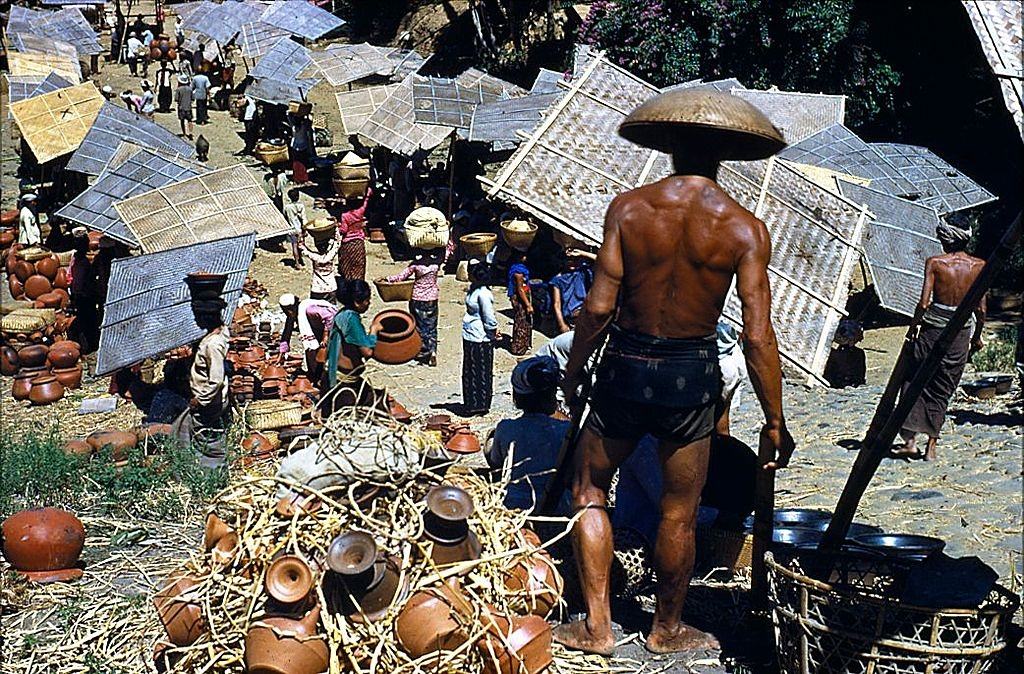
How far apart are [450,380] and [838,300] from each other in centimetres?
473

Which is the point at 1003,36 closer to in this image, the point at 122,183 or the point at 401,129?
the point at 122,183

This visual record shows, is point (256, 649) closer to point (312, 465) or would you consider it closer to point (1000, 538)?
point (312, 465)

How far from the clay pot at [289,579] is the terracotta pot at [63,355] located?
7685 mm

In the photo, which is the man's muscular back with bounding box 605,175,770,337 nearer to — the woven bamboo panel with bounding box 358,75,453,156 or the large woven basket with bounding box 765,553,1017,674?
the large woven basket with bounding box 765,553,1017,674

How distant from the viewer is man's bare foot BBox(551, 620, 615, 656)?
14.0 feet

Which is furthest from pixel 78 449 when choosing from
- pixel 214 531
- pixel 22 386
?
pixel 22 386

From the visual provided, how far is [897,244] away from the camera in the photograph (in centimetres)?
1091

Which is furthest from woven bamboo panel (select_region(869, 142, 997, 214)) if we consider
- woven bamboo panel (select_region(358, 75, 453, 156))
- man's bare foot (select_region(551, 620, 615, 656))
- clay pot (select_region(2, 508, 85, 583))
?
clay pot (select_region(2, 508, 85, 583))

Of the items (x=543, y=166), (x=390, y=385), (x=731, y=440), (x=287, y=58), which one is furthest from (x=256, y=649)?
(x=287, y=58)

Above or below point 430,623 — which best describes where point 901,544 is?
above

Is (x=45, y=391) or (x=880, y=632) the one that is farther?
(x=45, y=391)

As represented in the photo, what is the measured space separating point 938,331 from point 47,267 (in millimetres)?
10526

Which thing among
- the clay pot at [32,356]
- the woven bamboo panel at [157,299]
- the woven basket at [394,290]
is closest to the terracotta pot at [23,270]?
the clay pot at [32,356]

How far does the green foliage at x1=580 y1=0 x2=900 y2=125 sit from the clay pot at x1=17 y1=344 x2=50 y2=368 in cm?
1128
